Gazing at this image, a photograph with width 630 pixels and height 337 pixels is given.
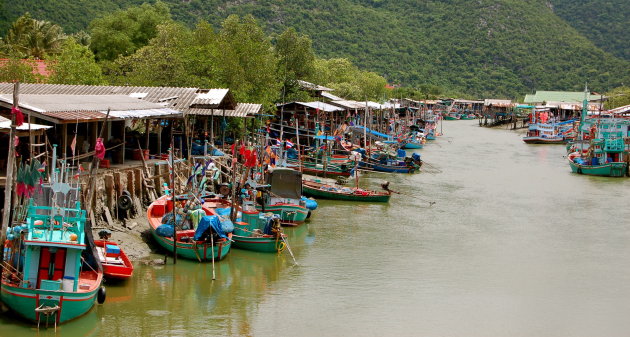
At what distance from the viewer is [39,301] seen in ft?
51.3

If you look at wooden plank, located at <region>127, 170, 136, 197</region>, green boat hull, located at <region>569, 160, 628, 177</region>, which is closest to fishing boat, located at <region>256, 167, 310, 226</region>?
wooden plank, located at <region>127, 170, 136, 197</region>

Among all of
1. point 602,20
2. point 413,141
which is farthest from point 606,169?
point 602,20

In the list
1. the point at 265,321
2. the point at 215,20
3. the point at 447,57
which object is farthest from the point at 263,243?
the point at 447,57

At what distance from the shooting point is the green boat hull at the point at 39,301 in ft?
51.2

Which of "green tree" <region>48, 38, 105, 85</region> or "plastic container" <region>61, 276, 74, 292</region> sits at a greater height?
"green tree" <region>48, 38, 105, 85</region>

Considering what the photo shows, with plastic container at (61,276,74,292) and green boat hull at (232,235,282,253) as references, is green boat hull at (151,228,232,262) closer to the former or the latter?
green boat hull at (232,235,282,253)

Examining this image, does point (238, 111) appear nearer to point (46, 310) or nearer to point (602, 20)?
point (46, 310)

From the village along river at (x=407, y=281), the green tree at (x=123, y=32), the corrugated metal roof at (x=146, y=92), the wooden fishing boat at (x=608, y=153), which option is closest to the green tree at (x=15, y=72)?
the corrugated metal roof at (x=146, y=92)

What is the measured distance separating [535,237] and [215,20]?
72275 millimetres

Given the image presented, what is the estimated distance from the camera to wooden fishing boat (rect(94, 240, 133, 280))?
1881cm

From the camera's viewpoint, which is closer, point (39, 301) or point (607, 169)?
point (39, 301)

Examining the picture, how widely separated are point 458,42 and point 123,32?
99.1 metres

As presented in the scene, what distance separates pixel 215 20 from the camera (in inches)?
3730

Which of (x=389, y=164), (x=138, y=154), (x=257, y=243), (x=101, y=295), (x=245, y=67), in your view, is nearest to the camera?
(x=101, y=295)
